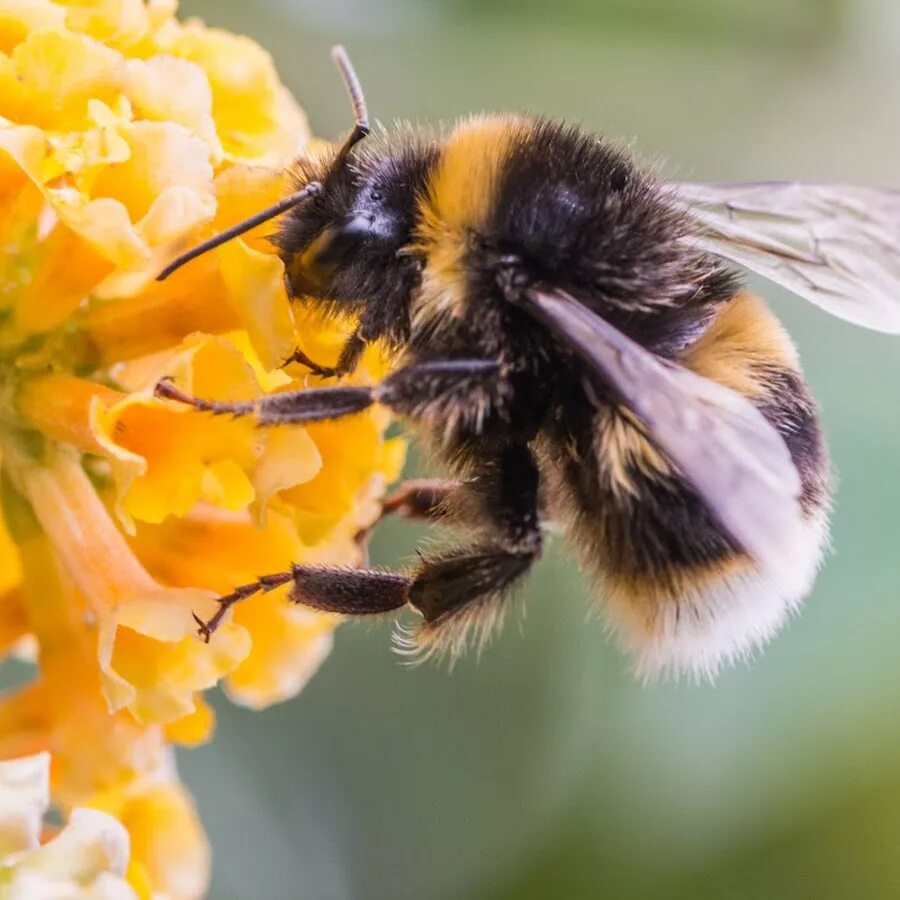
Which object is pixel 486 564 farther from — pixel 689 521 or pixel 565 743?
pixel 565 743

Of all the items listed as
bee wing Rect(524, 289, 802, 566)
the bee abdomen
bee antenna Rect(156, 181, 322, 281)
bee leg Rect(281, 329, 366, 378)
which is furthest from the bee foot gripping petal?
bee antenna Rect(156, 181, 322, 281)

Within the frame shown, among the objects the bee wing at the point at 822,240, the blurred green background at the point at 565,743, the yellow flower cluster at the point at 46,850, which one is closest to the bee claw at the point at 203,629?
the yellow flower cluster at the point at 46,850

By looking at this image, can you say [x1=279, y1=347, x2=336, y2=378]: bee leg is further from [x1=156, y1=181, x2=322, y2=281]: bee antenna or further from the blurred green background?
the blurred green background

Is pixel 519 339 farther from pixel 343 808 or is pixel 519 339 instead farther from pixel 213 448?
pixel 343 808

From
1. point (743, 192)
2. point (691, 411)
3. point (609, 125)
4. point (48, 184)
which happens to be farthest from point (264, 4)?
point (691, 411)

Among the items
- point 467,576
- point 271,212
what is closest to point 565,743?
point 467,576

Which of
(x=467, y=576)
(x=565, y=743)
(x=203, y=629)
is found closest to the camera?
(x=203, y=629)

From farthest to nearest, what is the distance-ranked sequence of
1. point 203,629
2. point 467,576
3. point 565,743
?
1. point 565,743
2. point 467,576
3. point 203,629
